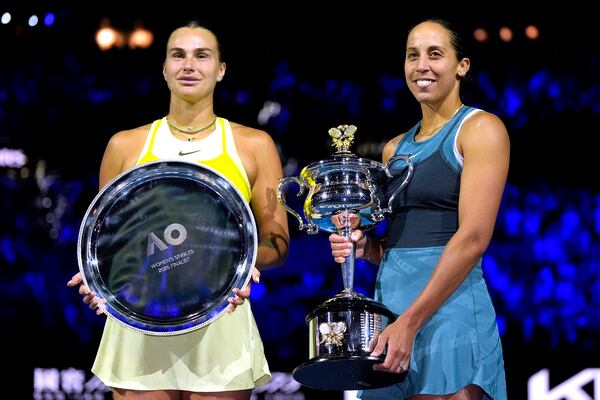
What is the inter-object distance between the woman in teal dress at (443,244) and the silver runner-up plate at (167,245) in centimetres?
23

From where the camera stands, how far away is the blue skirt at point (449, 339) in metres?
2.08

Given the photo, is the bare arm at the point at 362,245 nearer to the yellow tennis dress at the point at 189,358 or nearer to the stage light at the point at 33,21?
the yellow tennis dress at the point at 189,358

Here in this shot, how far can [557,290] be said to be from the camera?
368 centimetres

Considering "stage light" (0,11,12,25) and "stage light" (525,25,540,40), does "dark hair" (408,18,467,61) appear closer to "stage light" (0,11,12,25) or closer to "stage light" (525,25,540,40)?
"stage light" (525,25,540,40)

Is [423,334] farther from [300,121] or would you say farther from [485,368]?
[300,121]

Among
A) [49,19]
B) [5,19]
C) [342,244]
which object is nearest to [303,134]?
[49,19]

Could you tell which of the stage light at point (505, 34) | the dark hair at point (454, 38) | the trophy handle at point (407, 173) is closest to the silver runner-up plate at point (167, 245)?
the trophy handle at point (407, 173)

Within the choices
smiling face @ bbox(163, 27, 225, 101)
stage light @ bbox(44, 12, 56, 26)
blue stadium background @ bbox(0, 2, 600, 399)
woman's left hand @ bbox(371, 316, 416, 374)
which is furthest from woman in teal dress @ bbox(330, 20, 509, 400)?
stage light @ bbox(44, 12, 56, 26)

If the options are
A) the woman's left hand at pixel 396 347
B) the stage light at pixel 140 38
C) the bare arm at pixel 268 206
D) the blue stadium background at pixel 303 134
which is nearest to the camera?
the woman's left hand at pixel 396 347

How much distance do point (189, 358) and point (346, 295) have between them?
1.18 feet

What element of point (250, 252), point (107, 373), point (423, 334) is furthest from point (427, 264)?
point (107, 373)

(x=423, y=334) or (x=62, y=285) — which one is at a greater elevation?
(x=62, y=285)

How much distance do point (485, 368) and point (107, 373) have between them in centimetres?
76

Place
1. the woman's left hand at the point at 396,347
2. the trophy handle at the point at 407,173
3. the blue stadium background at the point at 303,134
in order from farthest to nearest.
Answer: the blue stadium background at the point at 303,134
the trophy handle at the point at 407,173
the woman's left hand at the point at 396,347
